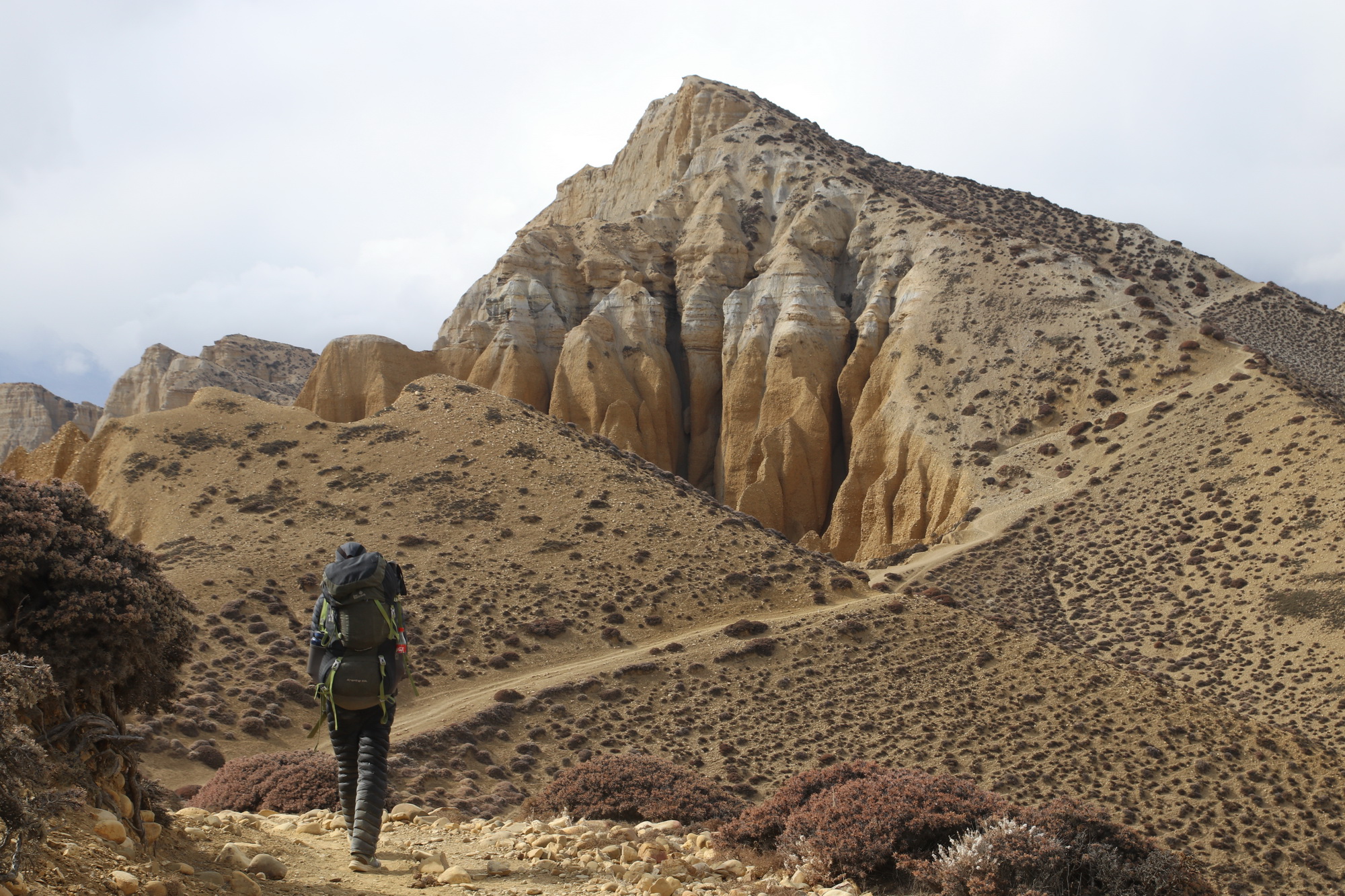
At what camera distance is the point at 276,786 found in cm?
1617

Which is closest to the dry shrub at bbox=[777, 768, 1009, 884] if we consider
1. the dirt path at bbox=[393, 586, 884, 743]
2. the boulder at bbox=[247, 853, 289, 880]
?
the boulder at bbox=[247, 853, 289, 880]

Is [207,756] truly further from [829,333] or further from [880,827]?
[829,333]

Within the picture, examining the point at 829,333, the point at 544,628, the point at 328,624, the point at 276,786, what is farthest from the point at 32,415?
the point at 328,624

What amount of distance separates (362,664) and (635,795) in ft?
26.3

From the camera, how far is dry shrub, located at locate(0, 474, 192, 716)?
8.52 metres

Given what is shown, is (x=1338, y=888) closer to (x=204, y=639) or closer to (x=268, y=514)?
(x=204, y=639)

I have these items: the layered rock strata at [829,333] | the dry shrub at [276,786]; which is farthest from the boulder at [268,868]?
the layered rock strata at [829,333]

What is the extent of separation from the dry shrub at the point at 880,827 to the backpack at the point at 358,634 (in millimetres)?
5561

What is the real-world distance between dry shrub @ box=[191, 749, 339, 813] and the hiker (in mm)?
5732

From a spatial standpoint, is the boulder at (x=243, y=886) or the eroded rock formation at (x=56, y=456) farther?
the eroded rock formation at (x=56, y=456)

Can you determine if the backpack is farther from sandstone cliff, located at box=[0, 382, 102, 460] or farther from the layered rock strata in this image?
sandstone cliff, located at box=[0, 382, 102, 460]

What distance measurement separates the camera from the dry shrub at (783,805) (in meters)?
13.2

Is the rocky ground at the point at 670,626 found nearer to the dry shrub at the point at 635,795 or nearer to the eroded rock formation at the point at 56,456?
the eroded rock formation at the point at 56,456

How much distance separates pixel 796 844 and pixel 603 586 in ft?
93.9
